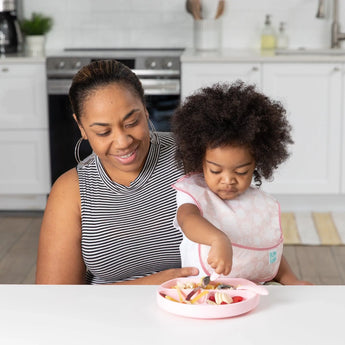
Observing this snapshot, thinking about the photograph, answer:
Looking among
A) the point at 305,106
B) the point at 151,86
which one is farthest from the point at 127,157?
the point at 305,106

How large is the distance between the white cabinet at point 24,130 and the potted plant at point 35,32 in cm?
31

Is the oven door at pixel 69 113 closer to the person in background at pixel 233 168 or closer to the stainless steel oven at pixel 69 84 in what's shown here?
the stainless steel oven at pixel 69 84

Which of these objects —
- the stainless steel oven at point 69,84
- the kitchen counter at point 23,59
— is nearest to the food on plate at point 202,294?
the stainless steel oven at point 69,84

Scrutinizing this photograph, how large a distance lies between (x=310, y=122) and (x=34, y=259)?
5.90ft

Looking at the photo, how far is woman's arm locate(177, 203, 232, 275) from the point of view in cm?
126

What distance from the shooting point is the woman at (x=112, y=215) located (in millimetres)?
1766

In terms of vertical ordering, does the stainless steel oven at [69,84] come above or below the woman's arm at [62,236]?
above

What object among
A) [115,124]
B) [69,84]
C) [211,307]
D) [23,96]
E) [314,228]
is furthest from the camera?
[23,96]

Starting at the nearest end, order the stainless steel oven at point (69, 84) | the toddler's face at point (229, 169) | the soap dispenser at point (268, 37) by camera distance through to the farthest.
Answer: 1. the toddler's face at point (229, 169)
2. the stainless steel oven at point (69, 84)
3. the soap dispenser at point (268, 37)

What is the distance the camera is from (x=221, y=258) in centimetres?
126

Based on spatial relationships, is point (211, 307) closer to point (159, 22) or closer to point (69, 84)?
point (69, 84)

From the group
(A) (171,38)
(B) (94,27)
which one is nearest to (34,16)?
(B) (94,27)

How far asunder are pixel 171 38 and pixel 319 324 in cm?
379

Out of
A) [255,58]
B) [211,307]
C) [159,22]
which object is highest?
[159,22]
